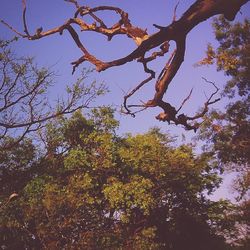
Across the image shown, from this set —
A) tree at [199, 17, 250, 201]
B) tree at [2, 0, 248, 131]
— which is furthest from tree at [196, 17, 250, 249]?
tree at [2, 0, 248, 131]

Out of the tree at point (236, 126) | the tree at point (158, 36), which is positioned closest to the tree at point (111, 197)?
the tree at point (236, 126)

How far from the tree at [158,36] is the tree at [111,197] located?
14.2 metres

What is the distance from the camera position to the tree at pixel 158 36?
3.47m

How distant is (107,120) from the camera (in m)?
24.6

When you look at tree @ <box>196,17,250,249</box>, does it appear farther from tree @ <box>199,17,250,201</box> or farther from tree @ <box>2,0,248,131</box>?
tree @ <box>2,0,248,131</box>

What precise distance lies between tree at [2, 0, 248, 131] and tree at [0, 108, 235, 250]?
14180 millimetres

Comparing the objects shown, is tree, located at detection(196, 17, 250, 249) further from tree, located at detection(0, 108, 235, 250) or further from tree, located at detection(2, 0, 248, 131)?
tree, located at detection(2, 0, 248, 131)

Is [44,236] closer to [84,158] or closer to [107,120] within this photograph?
[84,158]

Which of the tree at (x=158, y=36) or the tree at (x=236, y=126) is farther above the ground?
the tree at (x=236, y=126)

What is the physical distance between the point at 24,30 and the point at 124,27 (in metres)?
1.58

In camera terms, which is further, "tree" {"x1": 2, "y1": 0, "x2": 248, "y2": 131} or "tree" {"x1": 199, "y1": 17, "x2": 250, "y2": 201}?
"tree" {"x1": 199, "y1": 17, "x2": 250, "y2": 201}

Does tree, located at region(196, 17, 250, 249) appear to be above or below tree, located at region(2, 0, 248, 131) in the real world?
above

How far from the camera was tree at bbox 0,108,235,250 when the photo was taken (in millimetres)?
18656

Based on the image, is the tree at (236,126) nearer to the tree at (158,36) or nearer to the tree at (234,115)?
the tree at (234,115)
